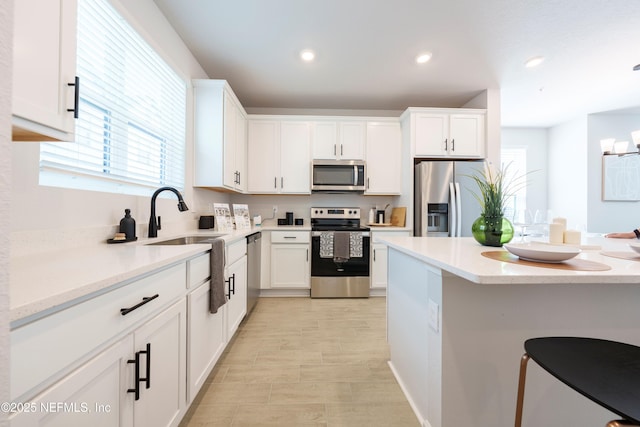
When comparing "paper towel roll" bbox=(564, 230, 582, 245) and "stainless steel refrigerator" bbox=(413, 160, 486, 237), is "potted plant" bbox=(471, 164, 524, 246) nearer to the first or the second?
"paper towel roll" bbox=(564, 230, 582, 245)

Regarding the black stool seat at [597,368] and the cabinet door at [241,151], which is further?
the cabinet door at [241,151]

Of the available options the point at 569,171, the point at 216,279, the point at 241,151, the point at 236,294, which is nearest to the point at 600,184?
the point at 569,171

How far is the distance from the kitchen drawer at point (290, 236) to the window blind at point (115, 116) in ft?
4.73

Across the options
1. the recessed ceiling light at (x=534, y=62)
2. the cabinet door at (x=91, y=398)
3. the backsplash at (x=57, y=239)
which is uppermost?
the recessed ceiling light at (x=534, y=62)

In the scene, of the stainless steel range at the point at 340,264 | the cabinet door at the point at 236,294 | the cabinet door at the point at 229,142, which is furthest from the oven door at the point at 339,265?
the cabinet door at the point at 229,142

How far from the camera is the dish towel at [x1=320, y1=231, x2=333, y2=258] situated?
3319 millimetres

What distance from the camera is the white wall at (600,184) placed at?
428 centimetres

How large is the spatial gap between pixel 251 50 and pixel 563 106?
15.0ft

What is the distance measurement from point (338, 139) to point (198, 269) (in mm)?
2704

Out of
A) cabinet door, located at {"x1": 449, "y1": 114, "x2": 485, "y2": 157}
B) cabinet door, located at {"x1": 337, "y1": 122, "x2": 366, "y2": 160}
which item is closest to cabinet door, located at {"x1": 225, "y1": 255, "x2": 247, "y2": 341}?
cabinet door, located at {"x1": 337, "y1": 122, "x2": 366, "y2": 160}

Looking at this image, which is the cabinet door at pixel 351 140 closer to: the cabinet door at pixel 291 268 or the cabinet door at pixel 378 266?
the cabinet door at pixel 378 266

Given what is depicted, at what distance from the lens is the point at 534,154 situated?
500 cm

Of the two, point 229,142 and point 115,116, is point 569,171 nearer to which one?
point 229,142

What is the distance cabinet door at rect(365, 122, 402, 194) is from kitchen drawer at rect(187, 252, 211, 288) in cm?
254
